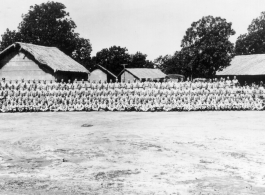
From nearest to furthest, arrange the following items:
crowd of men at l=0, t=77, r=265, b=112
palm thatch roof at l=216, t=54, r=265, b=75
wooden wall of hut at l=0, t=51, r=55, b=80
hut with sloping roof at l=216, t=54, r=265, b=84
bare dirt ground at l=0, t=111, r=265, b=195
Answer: bare dirt ground at l=0, t=111, r=265, b=195, crowd of men at l=0, t=77, r=265, b=112, wooden wall of hut at l=0, t=51, r=55, b=80, hut with sloping roof at l=216, t=54, r=265, b=84, palm thatch roof at l=216, t=54, r=265, b=75

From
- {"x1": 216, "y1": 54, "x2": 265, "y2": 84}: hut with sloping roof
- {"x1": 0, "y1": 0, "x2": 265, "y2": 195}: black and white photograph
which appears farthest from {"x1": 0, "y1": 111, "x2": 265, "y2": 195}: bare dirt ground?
{"x1": 216, "y1": 54, "x2": 265, "y2": 84}: hut with sloping roof

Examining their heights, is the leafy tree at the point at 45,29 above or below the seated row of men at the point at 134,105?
above

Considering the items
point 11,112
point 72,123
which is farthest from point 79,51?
point 72,123

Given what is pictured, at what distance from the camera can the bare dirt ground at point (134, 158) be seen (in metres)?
6.59

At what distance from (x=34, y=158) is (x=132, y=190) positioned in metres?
3.55

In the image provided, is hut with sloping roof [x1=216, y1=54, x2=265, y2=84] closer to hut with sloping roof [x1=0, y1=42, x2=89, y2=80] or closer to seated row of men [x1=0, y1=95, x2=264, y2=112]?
seated row of men [x1=0, y1=95, x2=264, y2=112]

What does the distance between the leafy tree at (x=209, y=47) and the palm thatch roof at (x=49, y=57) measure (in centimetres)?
1707

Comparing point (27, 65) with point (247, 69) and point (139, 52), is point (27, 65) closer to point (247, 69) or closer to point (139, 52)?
point (247, 69)

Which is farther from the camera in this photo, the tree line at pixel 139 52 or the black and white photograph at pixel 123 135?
the tree line at pixel 139 52

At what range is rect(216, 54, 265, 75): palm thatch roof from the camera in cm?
3498

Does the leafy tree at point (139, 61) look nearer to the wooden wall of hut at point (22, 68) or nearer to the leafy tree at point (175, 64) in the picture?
the leafy tree at point (175, 64)

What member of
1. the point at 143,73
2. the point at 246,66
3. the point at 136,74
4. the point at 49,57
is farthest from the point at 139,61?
the point at 49,57

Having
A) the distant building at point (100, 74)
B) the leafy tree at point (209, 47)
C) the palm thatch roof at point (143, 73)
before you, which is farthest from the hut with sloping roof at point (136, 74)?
the leafy tree at point (209, 47)

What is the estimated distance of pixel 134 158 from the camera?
8.67 m
